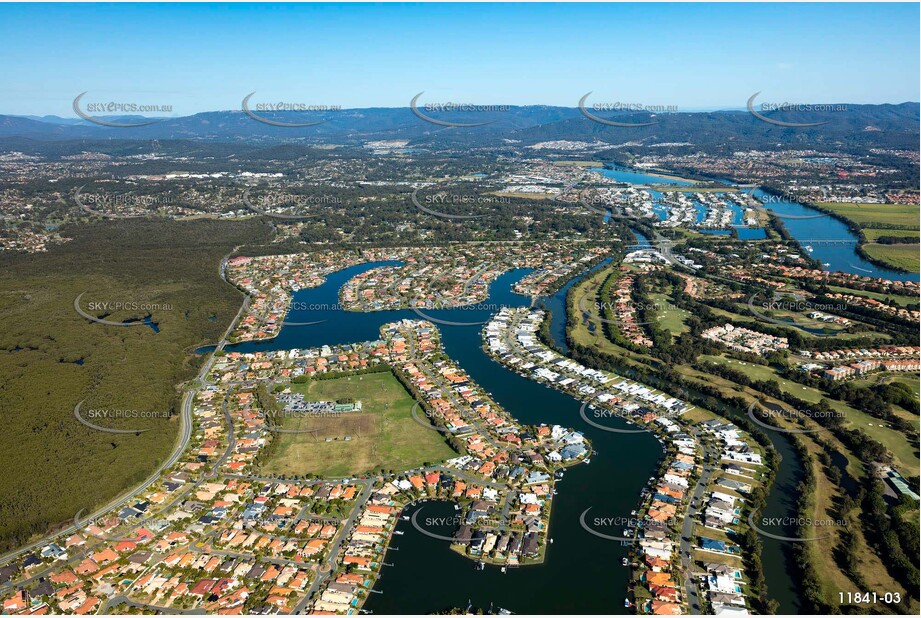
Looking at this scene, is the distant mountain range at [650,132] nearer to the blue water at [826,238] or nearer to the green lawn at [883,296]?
the blue water at [826,238]

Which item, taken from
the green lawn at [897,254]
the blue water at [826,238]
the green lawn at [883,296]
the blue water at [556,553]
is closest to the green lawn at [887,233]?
the blue water at [826,238]

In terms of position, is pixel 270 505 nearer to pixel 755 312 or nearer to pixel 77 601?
pixel 77 601

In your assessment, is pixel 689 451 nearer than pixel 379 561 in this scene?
No

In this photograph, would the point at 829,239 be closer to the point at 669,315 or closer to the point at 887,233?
the point at 887,233

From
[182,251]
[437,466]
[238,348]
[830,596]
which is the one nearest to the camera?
[830,596]

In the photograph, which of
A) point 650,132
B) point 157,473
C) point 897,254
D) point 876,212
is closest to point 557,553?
point 157,473

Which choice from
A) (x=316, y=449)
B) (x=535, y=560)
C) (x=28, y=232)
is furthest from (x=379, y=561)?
(x=28, y=232)
